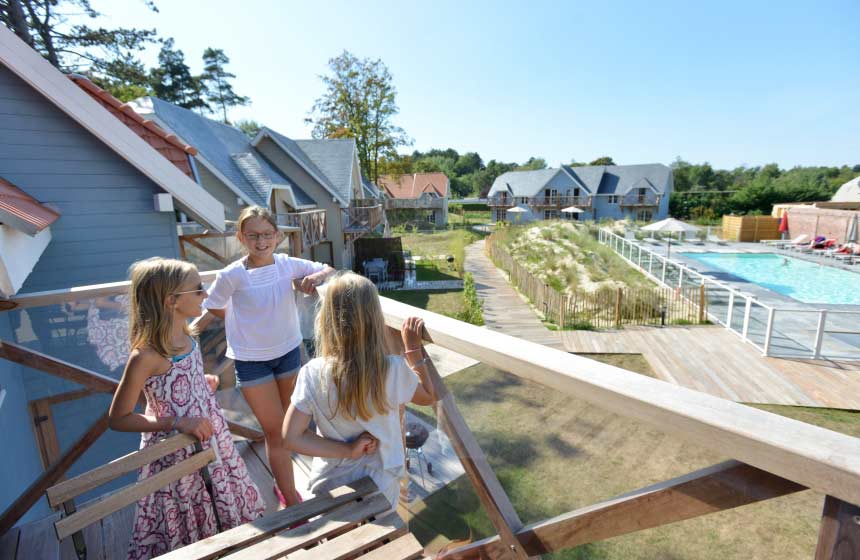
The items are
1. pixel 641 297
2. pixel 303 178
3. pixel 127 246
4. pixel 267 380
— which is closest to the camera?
pixel 267 380

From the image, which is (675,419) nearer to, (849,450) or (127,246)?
(849,450)

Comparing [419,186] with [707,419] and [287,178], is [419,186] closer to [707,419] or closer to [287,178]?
[287,178]

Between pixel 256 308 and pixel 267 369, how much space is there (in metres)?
0.32

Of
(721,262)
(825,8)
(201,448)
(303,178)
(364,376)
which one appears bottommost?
(721,262)

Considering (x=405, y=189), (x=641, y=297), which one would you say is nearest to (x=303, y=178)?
(x=641, y=297)

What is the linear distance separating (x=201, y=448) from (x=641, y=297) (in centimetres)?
1334

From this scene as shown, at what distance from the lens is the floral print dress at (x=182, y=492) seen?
183 centimetres

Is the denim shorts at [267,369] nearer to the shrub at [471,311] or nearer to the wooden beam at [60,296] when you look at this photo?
the wooden beam at [60,296]

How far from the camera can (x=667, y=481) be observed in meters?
0.98

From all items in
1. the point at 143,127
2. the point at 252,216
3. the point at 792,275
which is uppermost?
the point at 143,127

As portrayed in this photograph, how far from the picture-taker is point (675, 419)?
2.99 feet

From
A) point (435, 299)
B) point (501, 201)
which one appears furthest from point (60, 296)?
point (501, 201)

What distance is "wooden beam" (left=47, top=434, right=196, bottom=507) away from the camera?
138cm

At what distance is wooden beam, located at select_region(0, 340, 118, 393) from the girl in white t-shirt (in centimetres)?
87
